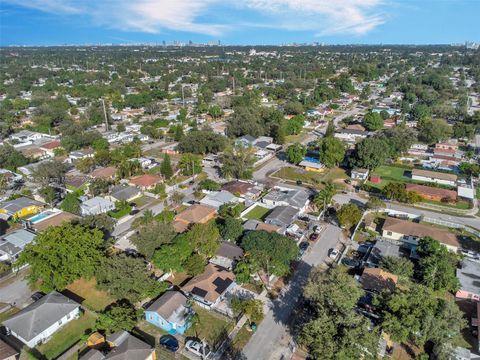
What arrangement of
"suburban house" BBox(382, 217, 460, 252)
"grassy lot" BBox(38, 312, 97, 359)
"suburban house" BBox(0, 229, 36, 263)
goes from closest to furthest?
1. "grassy lot" BBox(38, 312, 97, 359)
2. "suburban house" BBox(0, 229, 36, 263)
3. "suburban house" BBox(382, 217, 460, 252)

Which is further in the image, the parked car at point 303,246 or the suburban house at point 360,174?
the suburban house at point 360,174

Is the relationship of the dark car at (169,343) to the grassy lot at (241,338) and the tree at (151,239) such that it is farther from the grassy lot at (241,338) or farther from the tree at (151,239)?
the tree at (151,239)

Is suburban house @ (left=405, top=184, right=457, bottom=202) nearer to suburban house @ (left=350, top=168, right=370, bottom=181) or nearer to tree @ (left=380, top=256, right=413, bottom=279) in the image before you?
suburban house @ (left=350, top=168, right=370, bottom=181)

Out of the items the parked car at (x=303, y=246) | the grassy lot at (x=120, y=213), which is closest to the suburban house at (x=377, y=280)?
the parked car at (x=303, y=246)

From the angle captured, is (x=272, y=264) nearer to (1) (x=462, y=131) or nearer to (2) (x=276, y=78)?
(1) (x=462, y=131)

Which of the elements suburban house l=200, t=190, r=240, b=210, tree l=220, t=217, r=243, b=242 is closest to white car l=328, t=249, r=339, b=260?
tree l=220, t=217, r=243, b=242
